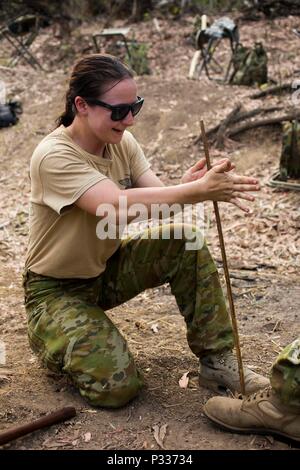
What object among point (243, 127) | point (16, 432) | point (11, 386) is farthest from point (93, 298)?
point (243, 127)

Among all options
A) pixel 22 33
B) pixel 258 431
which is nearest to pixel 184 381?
pixel 258 431

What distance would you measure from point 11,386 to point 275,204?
11.2 feet

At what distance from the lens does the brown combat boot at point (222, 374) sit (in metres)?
3.25

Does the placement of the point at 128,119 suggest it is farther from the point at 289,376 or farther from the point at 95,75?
the point at 289,376

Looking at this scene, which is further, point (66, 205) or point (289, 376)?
point (66, 205)

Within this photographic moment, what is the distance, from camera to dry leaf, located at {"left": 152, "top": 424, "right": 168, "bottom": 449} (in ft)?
9.18

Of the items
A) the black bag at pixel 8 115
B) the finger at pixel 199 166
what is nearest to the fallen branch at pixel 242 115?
the black bag at pixel 8 115

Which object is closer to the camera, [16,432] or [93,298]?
[16,432]

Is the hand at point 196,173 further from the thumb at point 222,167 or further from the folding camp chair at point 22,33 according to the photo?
the folding camp chair at point 22,33

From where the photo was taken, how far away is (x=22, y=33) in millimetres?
12820

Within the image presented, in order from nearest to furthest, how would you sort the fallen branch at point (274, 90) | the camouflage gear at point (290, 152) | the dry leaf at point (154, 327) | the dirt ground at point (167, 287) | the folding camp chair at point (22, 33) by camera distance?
the dirt ground at point (167, 287)
the dry leaf at point (154, 327)
the camouflage gear at point (290, 152)
the fallen branch at point (274, 90)
the folding camp chair at point (22, 33)

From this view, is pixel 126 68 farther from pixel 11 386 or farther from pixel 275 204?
pixel 275 204

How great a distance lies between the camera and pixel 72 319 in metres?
3.18

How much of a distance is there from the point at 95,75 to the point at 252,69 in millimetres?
6077
